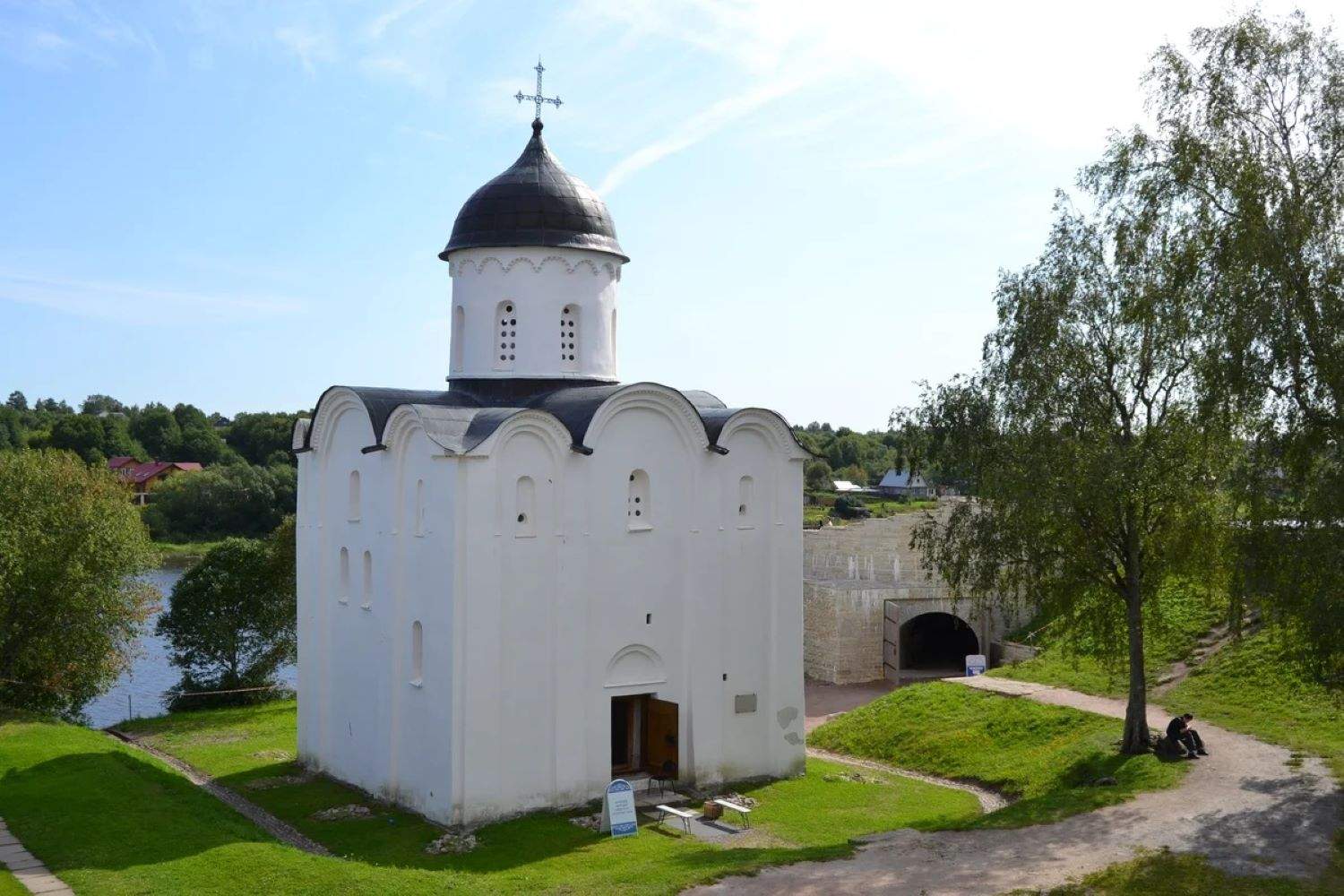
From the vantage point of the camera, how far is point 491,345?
64.7 ft

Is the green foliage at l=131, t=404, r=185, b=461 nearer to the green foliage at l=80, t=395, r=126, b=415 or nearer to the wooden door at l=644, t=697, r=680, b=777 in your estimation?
the green foliage at l=80, t=395, r=126, b=415

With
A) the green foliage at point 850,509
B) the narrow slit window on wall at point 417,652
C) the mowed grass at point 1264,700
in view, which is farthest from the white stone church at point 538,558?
the green foliage at point 850,509

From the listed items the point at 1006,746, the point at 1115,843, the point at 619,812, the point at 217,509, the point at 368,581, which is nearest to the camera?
the point at 1115,843

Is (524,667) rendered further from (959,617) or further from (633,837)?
(959,617)

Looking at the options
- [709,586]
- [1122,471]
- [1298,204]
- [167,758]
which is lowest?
[167,758]

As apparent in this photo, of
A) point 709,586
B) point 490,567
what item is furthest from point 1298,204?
point 490,567

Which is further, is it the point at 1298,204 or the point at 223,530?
the point at 223,530

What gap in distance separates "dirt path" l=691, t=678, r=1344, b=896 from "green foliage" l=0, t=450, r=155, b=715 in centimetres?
1839

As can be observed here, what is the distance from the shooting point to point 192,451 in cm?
8400

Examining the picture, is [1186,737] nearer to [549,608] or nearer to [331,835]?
[549,608]

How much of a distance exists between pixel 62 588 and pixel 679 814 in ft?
52.4

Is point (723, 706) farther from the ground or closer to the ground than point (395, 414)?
closer to the ground

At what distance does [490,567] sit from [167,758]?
368 inches

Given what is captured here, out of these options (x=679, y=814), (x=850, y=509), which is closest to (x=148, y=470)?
(x=850, y=509)
